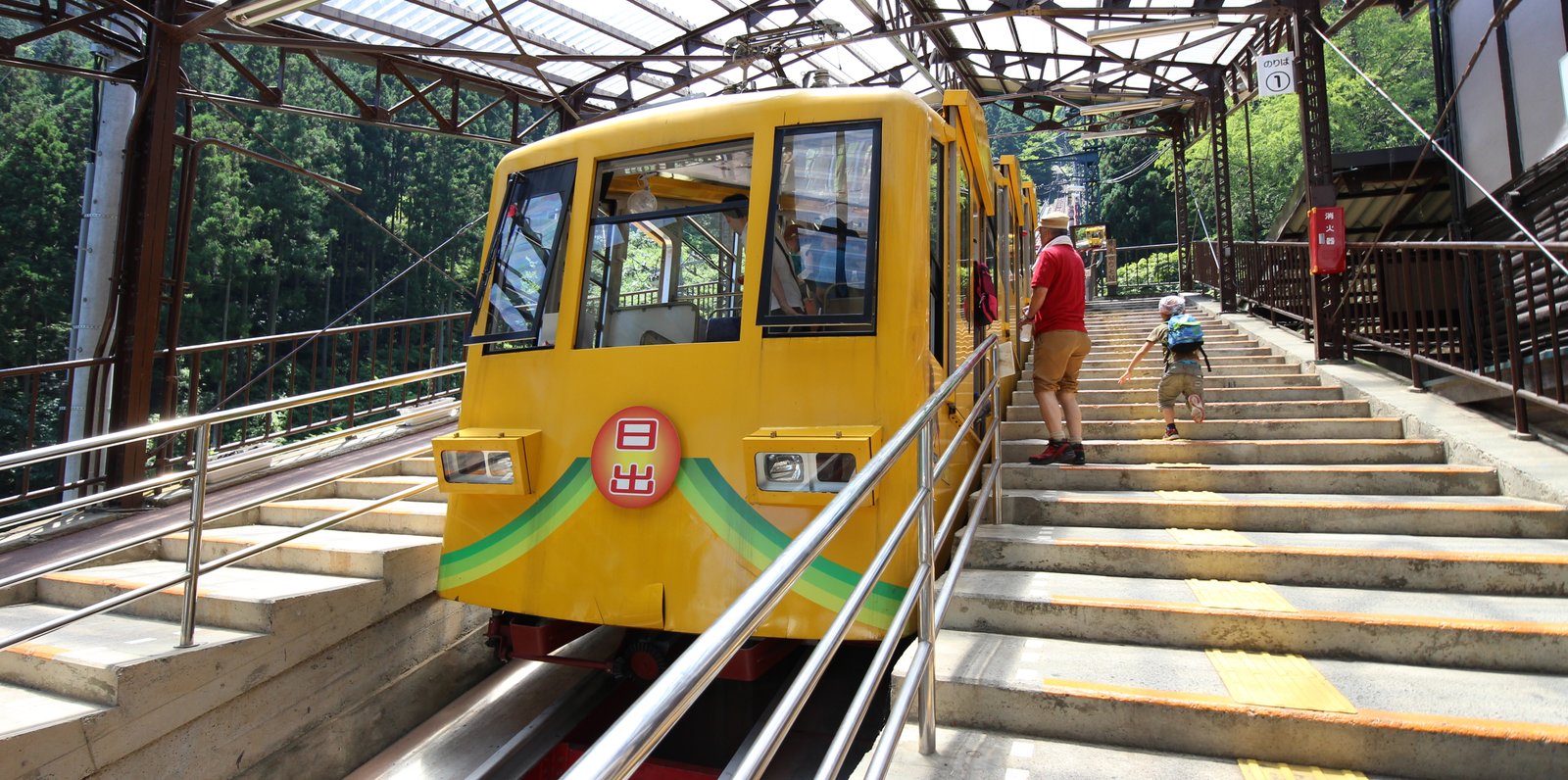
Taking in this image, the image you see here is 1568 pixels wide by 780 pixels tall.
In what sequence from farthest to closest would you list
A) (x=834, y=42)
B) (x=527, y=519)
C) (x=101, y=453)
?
(x=834, y=42) → (x=101, y=453) → (x=527, y=519)

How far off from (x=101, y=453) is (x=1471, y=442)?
962cm

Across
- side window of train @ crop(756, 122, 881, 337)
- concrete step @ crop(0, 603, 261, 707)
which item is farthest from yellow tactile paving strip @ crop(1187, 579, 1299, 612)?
concrete step @ crop(0, 603, 261, 707)

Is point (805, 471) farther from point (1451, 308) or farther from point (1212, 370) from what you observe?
point (1212, 370)

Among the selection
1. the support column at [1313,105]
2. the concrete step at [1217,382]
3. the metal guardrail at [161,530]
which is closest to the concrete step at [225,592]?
the metal guardrail at [161,530]

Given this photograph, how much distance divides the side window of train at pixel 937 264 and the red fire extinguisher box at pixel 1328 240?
5.30m

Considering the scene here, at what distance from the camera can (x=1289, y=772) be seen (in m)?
2.49

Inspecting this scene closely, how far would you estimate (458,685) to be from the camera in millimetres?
5078

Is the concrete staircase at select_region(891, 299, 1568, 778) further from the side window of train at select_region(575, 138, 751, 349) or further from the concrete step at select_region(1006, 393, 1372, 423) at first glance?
the side window of train at select_region(575, 138, 751, 349)

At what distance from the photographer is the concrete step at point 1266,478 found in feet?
14.4

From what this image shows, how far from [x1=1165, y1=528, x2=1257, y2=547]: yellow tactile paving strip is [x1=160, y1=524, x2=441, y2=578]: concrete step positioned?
4.08 meters

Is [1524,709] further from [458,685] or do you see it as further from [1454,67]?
[1454,67]

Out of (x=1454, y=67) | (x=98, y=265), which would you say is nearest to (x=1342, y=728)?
(x=98, y=265)

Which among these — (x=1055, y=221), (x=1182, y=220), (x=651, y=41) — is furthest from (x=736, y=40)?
(x=1182, y=220)

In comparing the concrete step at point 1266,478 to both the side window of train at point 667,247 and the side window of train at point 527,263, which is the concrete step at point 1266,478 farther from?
the side window of train at point 527,263
